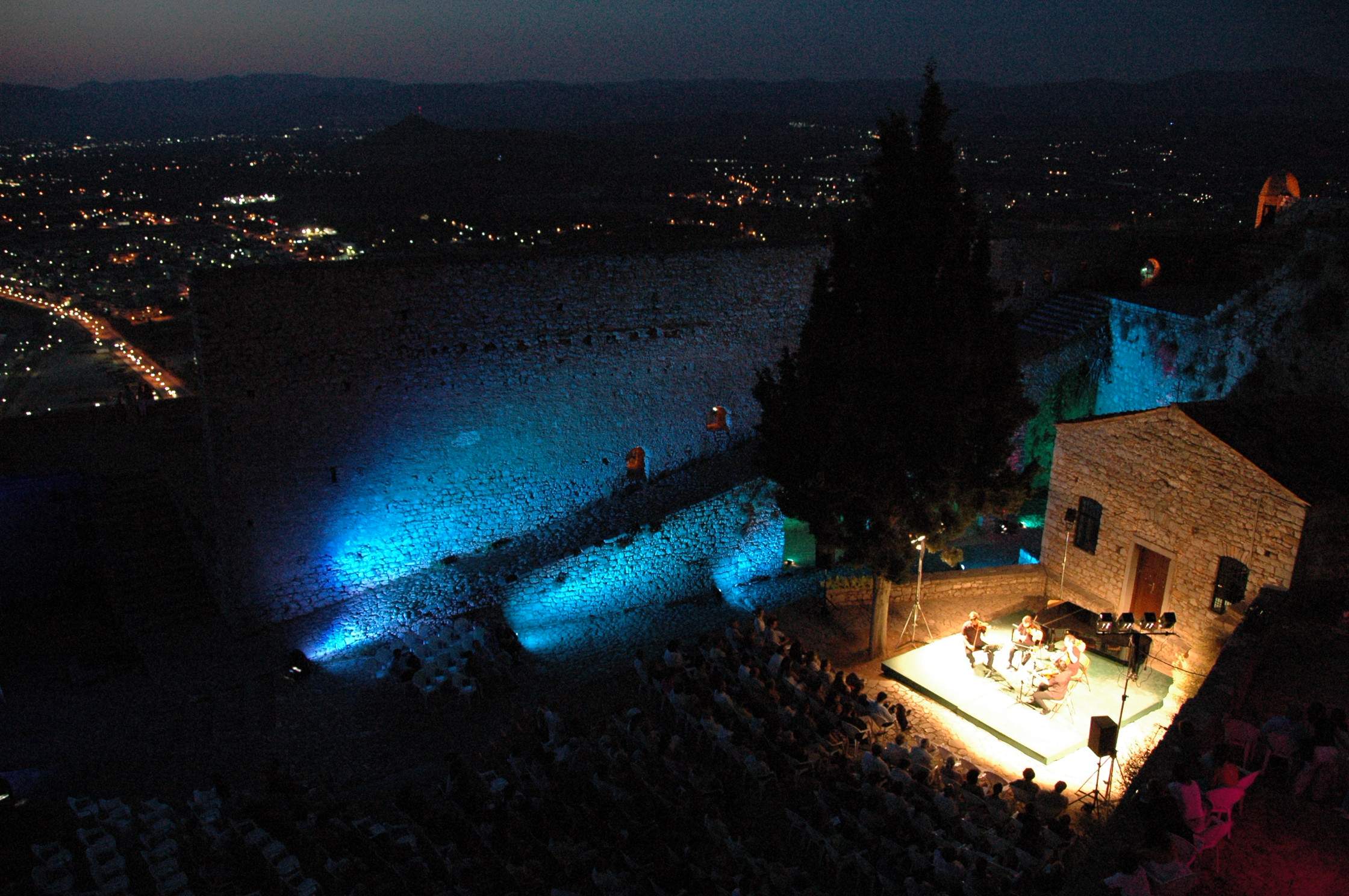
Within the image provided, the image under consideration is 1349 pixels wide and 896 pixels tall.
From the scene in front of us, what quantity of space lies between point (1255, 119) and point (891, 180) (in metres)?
60.2

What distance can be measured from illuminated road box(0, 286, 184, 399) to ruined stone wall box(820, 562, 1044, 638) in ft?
91.9

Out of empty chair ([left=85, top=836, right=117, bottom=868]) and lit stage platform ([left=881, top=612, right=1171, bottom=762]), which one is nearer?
empty chair ([left=85, top=836, right=117, bottom=868])

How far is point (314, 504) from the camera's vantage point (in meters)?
15.4

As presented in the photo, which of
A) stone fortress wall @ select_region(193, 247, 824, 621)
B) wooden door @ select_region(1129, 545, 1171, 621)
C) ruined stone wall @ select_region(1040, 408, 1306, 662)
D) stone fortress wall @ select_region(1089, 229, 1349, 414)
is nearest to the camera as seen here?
ruined stone wall @ select_region(1040, 408, 1306, 662)

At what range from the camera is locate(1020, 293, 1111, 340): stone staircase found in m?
20.9

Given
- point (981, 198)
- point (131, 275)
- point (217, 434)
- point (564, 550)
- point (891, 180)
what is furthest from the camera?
point (131, 275)

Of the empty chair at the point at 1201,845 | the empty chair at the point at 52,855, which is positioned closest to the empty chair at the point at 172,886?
the empty chair at the point at 52,855

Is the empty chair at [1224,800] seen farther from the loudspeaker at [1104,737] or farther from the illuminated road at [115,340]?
the illuminated road at [115,340]

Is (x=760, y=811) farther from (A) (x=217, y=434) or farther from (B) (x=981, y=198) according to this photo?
(B) (x=981, y=198)

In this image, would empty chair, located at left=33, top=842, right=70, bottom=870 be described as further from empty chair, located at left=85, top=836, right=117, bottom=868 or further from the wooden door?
the wooden door

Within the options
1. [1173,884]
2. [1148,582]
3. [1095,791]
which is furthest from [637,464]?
[1173,884]

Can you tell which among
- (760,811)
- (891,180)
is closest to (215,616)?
(760,811)

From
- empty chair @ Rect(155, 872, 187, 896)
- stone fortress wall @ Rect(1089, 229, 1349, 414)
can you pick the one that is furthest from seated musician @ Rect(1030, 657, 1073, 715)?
empty chair @ Rect(155, 872, 187, 896)

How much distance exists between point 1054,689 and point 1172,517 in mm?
3522
